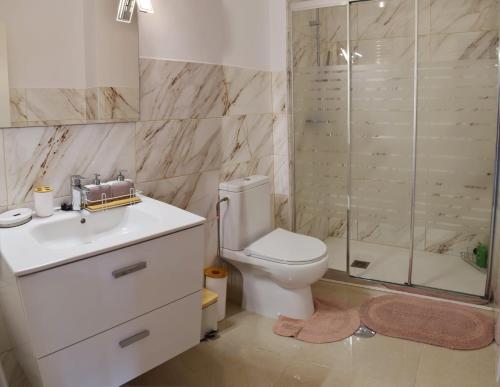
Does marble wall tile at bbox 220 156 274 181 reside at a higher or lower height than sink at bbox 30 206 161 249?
higher

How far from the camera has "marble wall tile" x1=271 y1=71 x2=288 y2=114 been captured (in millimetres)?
3307

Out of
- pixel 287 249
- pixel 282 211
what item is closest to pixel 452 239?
pixel 282 211

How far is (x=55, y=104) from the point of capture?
1.96 m

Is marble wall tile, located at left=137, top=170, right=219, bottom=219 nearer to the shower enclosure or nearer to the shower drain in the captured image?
the shower enclosure

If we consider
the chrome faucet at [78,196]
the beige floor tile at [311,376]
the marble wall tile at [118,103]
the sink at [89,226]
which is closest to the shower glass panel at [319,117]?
the beige floor tile at [311,376]

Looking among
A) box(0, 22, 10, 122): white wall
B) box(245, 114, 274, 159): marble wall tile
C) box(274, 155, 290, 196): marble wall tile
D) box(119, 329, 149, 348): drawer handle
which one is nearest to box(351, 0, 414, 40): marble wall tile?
box(245, 114, 274, 159): marble wall tile

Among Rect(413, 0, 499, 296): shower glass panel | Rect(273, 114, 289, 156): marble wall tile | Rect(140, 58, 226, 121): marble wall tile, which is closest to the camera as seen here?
Rect(140, 58, 226, 121): marble wall tile

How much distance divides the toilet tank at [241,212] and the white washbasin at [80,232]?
69 cm

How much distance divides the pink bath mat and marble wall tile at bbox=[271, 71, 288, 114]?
1.41 meters

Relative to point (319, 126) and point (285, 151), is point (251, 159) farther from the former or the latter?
point (319, 126)

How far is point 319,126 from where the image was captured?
3461mm

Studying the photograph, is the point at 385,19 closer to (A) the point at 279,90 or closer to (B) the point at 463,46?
(B) the point at 463,46

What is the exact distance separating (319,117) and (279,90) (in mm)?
367

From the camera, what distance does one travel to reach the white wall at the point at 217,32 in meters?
2.39
